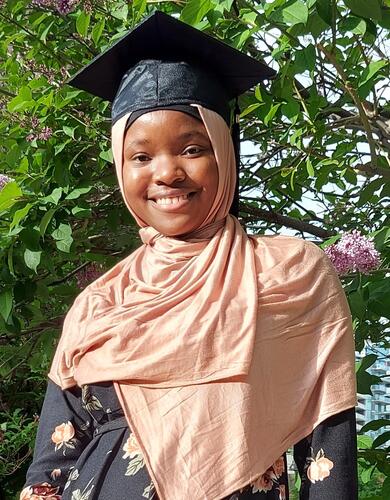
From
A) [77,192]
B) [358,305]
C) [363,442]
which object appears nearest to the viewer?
[358,305]

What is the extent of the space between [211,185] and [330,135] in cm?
113

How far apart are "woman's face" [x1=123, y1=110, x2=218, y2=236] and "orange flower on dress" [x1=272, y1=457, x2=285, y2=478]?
1.47 ft

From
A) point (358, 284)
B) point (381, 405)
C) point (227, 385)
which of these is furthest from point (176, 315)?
point (381, 405)

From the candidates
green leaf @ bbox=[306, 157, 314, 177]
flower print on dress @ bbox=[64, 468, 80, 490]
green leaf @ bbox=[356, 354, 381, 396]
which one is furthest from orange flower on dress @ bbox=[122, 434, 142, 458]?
green leaf @ bbox=[306, 157, 314, 177]

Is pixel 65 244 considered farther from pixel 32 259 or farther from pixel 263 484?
pixel 263 484

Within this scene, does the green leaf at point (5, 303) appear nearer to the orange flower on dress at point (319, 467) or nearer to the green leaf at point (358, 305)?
the green leaf at point (358, 305)

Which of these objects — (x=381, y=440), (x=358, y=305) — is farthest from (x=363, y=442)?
(x=358, y=305)

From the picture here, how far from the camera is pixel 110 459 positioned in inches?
57.1

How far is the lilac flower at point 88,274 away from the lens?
3.03 m

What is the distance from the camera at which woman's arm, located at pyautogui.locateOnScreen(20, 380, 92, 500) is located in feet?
5.05

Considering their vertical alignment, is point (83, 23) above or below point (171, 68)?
above

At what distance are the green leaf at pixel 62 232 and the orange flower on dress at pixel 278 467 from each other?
1.28 m

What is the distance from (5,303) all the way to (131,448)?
4.35 feet

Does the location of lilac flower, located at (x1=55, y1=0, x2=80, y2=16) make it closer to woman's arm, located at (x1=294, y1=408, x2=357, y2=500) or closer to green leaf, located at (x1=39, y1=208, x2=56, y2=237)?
green leaf, located at (x1=39, y1=208, x2=56, y2=237)
